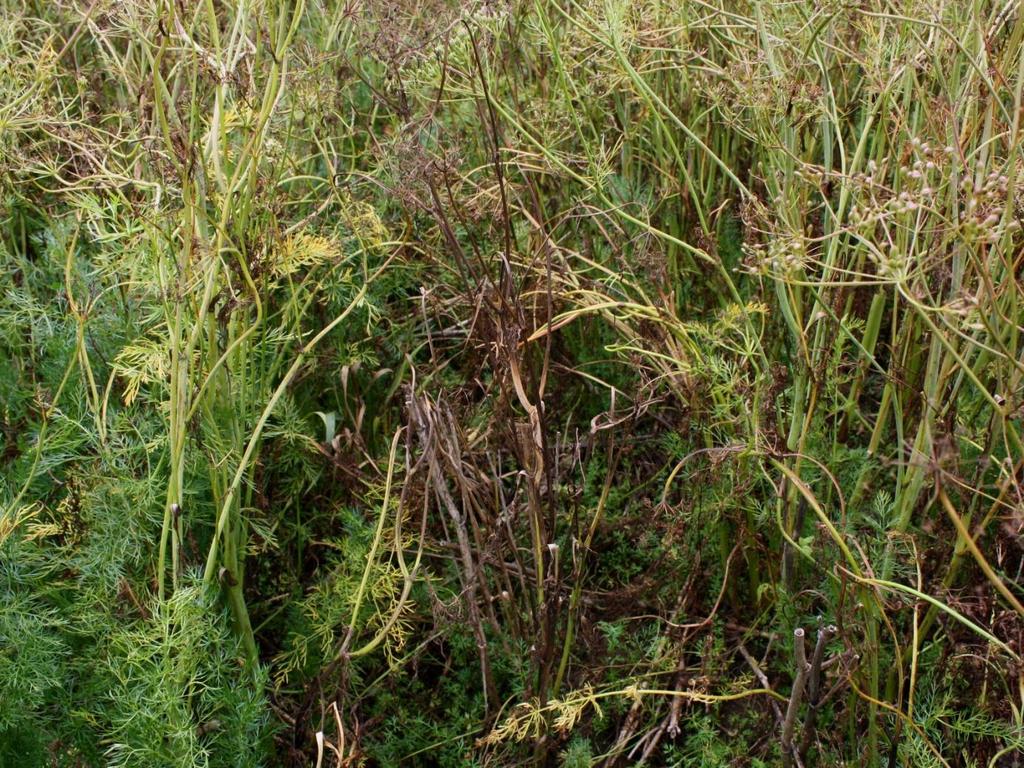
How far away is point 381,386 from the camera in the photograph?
2.88 m

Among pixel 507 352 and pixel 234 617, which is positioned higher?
pixel 507 352

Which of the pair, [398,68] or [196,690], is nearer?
[196,690]

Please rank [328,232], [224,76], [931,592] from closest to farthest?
1. [224,76]
2. [931,592]
3. [328,232]

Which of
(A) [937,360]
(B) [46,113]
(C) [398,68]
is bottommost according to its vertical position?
(A) [937,360]

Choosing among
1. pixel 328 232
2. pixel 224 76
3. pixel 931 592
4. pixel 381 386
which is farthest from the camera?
pixel 381 386

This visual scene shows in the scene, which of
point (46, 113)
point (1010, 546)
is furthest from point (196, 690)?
point (1010, 546)

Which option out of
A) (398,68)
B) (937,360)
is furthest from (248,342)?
(937,360)

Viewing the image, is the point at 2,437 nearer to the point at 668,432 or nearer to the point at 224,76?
the point at 224,76

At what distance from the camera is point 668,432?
277cm

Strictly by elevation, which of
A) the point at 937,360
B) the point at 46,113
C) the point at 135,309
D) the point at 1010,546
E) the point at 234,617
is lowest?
the point at 1010,546

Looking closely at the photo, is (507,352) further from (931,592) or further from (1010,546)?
(1010,546)

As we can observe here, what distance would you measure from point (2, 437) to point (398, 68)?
1.24 metres

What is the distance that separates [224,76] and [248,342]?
619 mm

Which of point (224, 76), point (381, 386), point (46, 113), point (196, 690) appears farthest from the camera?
point (381, 386)
